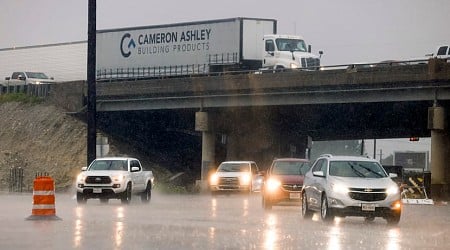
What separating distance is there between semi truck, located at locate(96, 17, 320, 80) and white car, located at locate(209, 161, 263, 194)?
10267 millimetres

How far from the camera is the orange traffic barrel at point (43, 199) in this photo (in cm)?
2426

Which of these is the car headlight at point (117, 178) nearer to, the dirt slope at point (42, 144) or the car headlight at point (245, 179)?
the car headlight at point (245, 179)

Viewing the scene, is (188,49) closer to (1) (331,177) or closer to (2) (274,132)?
(2) (274,132)

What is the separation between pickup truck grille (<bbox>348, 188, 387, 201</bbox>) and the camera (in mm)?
25391

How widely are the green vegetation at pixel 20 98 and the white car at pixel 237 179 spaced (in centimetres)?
3108

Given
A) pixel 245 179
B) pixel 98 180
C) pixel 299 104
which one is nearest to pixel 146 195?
pixel 98 180

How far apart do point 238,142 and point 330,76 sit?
1497cm

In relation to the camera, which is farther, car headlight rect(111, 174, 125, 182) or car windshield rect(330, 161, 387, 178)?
car headlight rect(111, 174, 125, 182)

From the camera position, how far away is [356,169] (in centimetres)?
2683

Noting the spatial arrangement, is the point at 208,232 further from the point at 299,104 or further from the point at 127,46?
the point at 127,46

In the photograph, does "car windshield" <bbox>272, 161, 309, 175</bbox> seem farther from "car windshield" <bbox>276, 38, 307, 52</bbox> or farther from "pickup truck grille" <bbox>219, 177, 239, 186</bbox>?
"car windshield" <bbox>276, 38, 307, 52</bbox>

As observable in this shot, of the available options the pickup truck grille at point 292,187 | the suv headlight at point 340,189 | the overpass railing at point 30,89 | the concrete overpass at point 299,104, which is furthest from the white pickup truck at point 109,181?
the overpass railing at point 30,89

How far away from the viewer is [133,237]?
19078 mm

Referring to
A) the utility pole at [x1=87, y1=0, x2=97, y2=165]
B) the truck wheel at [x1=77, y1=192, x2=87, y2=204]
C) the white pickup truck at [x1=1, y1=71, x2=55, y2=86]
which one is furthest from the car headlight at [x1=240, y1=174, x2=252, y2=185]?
the white pickup truck at [x1=1, y1=71, x2=55, y2=86]
